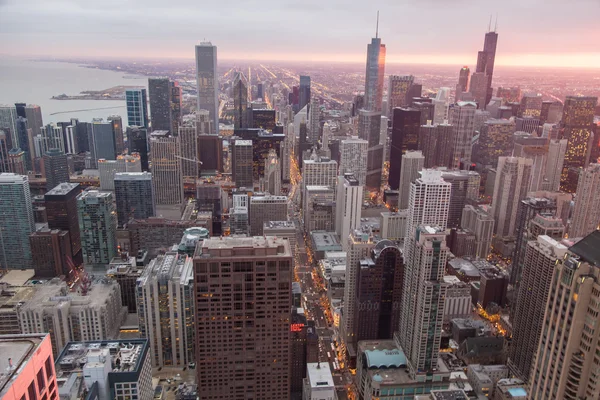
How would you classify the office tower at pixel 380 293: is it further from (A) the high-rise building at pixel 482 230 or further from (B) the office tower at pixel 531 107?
(B) the office tower at pixel 531 107

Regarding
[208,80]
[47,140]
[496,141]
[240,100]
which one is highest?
[208,80]

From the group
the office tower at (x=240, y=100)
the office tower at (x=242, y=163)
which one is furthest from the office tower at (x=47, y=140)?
→ the office tower at (x=240, y=100)

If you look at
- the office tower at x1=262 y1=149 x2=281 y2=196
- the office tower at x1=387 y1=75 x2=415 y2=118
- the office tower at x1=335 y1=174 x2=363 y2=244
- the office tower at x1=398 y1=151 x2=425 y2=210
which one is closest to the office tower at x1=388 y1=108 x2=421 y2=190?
the office tower at x1=398 y1=151 x2=425 y2=210

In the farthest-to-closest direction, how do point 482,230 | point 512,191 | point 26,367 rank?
point 512,191, point 482,230, point 26,367

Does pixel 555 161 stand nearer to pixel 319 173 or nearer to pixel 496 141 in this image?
pixel 496 141

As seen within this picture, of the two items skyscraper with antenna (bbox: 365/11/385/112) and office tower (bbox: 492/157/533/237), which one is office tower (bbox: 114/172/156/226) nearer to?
office tower (bbox: 492/157/533/237)

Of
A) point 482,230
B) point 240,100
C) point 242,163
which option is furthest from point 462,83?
point 482,230
